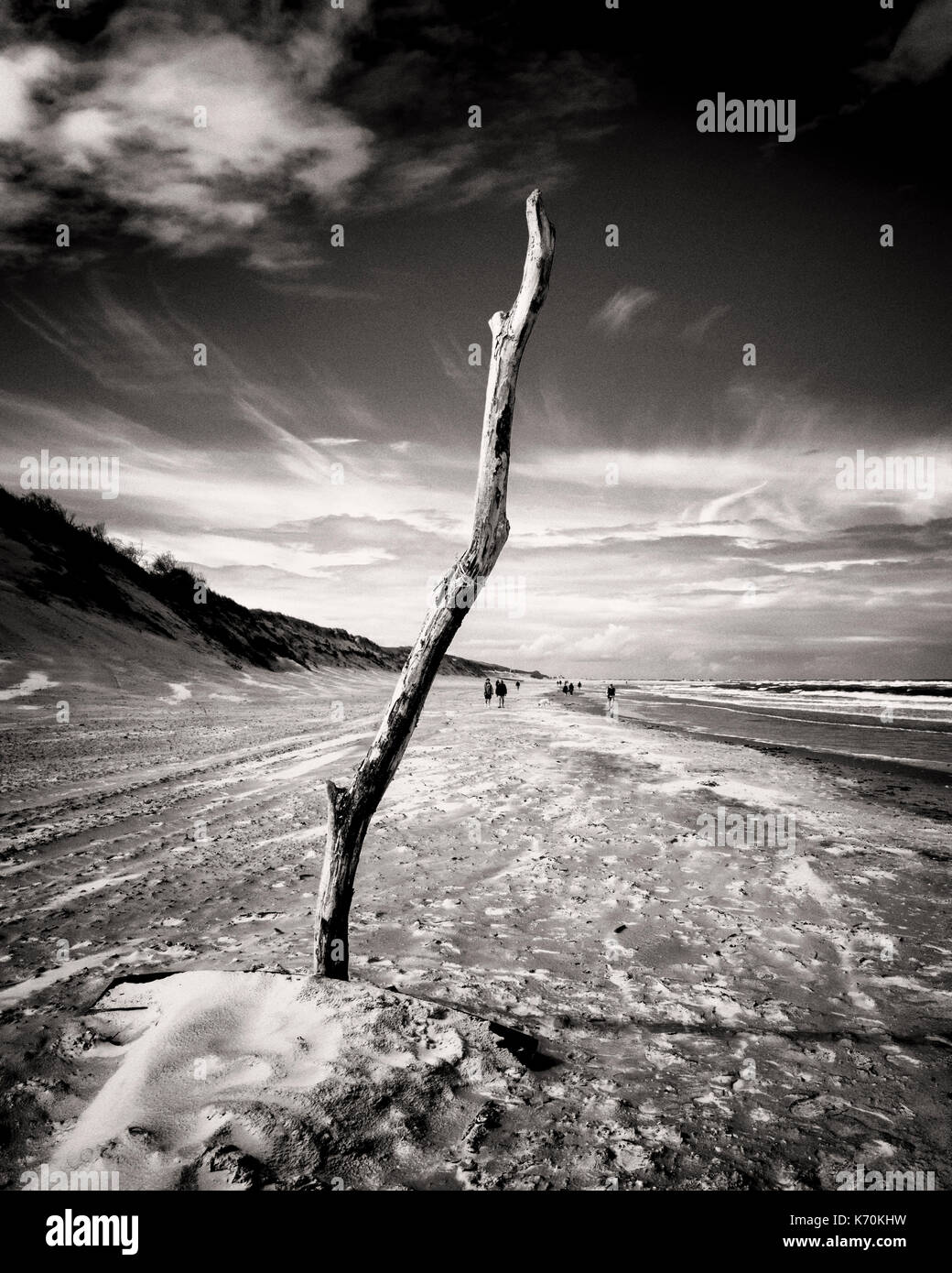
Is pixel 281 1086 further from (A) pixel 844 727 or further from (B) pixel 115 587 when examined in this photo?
(B) pixel 115 587

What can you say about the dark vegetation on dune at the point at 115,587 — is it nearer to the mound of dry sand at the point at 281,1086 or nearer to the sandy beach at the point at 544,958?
the sandy beach at the point at 544,958

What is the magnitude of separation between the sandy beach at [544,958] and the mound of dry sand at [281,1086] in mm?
21

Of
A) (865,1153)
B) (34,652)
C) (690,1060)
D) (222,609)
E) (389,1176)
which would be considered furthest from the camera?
(222,609)

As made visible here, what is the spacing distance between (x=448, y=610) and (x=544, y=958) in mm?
3292

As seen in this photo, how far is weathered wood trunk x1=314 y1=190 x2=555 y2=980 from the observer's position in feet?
12.1

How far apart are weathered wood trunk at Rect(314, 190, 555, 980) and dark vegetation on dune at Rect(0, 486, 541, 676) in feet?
133

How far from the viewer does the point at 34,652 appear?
29.9 meters

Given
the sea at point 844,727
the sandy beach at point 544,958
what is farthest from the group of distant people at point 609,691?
the sandy beach at point 544,958

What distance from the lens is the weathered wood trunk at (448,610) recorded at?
3686mm

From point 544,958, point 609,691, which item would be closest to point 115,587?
point 609,691

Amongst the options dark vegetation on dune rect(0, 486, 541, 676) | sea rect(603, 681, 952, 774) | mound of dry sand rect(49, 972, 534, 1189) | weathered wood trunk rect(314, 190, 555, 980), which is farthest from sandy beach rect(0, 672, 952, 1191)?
dark vegetation on dune rect(0, 486, 541, 676)
